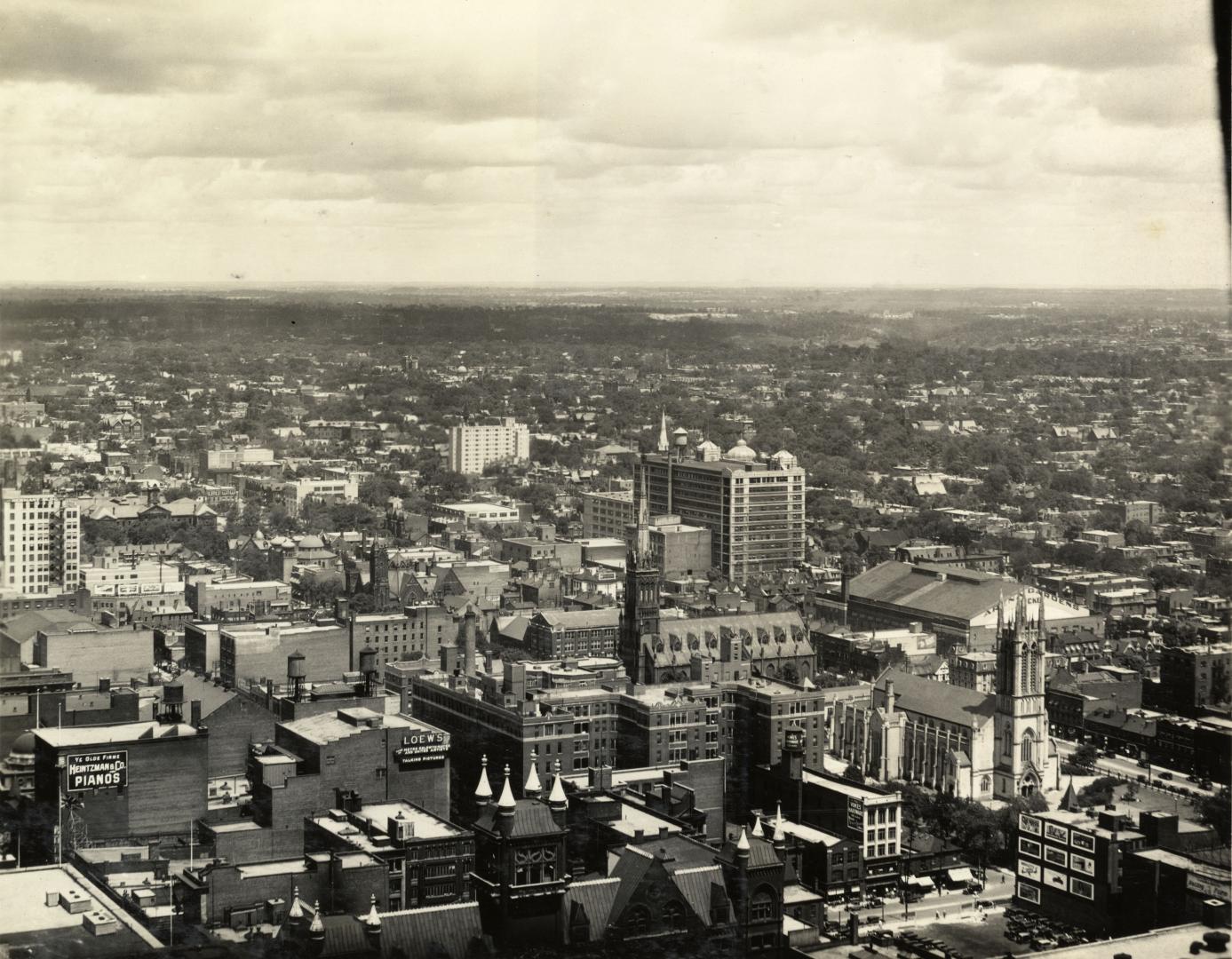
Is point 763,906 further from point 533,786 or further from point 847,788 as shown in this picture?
point 847,788

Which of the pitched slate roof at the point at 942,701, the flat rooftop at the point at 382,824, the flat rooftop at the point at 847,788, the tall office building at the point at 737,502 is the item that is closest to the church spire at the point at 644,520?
the tall office building at the point at 737,502

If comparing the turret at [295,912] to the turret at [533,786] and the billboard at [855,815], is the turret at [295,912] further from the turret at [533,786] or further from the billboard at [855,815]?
the billboard at [855,815]

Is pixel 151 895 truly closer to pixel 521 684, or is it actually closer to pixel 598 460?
pixel 521 684

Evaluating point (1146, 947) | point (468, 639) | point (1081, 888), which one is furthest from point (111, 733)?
point (1146, 947)

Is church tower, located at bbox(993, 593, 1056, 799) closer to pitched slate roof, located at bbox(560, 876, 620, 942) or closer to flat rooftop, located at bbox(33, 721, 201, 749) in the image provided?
pitched slate roof, located at bbox(560, 876, 620, 942)

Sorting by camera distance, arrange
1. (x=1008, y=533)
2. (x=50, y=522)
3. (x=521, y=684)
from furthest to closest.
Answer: (x=1008, y=533) < (x=50, y=522) < (x=521, y=684)

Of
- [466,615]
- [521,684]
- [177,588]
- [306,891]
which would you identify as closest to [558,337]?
[466,615]

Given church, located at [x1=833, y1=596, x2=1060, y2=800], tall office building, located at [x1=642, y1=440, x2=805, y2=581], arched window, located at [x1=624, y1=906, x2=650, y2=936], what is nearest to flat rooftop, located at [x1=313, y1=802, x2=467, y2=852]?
arched window, located at [x1=624, y1=906, x2=650, y2=936]
